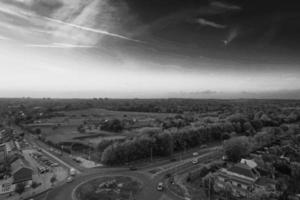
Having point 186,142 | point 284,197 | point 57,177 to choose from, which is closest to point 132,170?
point 57,177

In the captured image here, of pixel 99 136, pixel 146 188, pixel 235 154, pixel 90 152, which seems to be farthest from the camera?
pixel 99 136

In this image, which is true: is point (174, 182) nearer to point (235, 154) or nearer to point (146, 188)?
point (146, 188)

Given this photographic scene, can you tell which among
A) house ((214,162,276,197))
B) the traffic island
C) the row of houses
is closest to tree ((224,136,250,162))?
house ((214,162,276,197))

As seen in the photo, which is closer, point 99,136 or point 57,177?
point 57,177

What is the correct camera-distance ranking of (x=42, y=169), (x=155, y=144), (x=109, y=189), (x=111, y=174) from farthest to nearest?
(x=155, y=144)
(x=42, y=169)
(x=111, y=174)
(x=109, y=189)

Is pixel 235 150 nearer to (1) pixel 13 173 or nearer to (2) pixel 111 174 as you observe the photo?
(2) pixel 111 174

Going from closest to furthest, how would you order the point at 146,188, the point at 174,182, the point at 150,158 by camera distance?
the point at 146,188 → the point at 174,182 → the point at 150,158

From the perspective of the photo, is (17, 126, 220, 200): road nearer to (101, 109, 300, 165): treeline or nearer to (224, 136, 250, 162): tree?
(101, 109, 300, 165): treeline

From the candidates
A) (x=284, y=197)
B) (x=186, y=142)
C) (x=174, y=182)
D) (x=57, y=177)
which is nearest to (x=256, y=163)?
(x=284, y=197)

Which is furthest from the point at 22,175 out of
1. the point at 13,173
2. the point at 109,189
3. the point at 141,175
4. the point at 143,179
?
the point at 143,179
